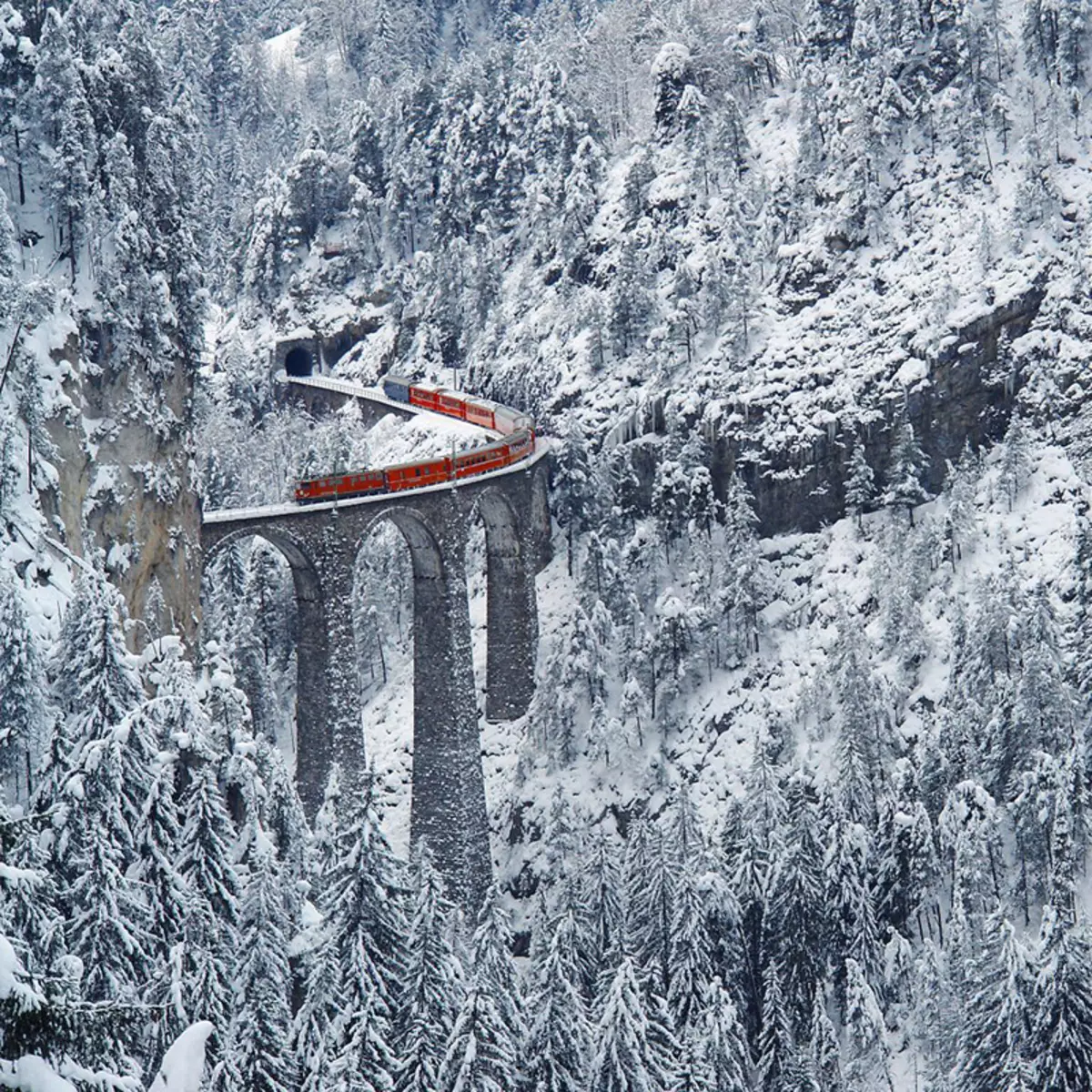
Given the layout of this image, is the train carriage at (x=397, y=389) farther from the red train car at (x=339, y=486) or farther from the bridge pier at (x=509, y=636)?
the red train car at (x=339, y=486)

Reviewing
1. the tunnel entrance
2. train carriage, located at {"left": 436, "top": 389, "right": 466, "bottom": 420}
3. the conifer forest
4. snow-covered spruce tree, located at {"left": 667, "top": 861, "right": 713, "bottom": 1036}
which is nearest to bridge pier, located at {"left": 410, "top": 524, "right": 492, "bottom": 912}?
the conifer forest

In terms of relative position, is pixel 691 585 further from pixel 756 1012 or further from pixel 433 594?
pixel 756 1012

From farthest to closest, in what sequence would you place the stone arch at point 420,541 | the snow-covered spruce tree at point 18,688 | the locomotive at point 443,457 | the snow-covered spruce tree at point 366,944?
the stone arch at point 420,541
the locomotive at point 443,457
the snow-covered spruce tree at point 18,688
the snow-covered spruce tree at point 366,944

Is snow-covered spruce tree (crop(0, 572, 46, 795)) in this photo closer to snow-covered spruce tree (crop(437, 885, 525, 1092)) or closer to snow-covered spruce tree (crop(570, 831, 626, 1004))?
snow-covered spruce tree (crop(437, 885, 525, 1092))

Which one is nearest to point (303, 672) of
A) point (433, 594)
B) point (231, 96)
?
point (433, 594)

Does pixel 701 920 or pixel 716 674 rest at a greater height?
pixel 716 674

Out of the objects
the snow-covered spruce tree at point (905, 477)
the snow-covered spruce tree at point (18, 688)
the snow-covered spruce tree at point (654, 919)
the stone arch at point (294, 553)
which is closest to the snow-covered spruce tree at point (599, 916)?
the snow-covered spruce tree at point (654, 919)
